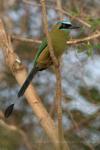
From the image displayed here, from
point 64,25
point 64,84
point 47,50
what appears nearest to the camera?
point 47,50

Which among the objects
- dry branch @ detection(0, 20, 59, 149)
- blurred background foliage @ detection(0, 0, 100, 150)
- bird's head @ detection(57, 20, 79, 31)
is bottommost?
blurred background foliage @ detection(0, 0, 100, 150)

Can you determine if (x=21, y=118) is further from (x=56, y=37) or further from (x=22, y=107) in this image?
(x=56, y=37)

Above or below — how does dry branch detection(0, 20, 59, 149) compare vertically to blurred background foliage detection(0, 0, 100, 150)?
above

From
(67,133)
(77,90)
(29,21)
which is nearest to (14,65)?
(67,133)

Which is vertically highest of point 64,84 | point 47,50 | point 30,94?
point 47,50

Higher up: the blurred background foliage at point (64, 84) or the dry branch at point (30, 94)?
the dry branch at point (30, 94)

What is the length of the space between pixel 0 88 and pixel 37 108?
271 cm

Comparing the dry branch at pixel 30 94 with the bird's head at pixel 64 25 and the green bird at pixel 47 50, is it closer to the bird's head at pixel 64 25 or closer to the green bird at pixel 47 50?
the green bird at pixel 47 50

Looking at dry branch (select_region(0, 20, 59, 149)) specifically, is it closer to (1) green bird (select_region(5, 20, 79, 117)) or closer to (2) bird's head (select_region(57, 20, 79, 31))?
(1) green bird (select_region(5, 20, 79, 117))

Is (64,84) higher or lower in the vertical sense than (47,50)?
lower

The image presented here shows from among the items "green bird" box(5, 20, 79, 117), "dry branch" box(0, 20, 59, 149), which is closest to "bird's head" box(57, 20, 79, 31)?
"green bird" box(5, 20, 79, 117)

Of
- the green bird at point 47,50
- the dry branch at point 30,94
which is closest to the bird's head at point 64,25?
the green bird at point 47,50

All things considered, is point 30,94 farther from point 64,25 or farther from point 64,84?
point 64,84

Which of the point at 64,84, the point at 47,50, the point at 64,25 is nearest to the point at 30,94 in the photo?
the point at 47,50
